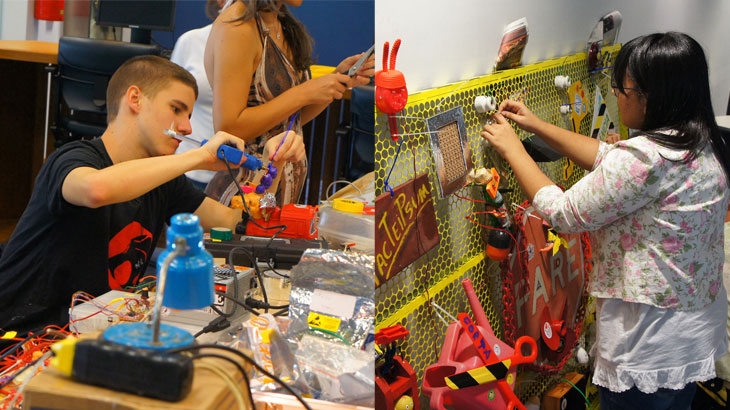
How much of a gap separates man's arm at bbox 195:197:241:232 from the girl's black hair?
3.39ft

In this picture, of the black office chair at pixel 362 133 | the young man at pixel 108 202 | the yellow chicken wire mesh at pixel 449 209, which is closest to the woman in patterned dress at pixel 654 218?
the yellow chicken wire mesh at pixel 449 209

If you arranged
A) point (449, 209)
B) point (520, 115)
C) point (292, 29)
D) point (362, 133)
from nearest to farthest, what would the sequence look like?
point (292, 29)
point (362, 133)
point (449, 209)
point (520, 115)

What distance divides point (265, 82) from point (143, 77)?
247 millimetres

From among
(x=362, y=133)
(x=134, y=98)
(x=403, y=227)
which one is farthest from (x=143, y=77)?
(x=403, y=227)

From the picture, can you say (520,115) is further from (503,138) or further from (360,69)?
(360,69)

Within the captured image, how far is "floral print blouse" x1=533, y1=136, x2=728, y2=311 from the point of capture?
62.3 inches

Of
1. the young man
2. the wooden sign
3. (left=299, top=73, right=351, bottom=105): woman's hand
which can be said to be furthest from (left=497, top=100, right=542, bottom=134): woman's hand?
the young man

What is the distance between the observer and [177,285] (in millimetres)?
858

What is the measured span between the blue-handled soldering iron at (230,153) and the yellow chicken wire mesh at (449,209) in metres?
0.33

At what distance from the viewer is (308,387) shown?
1.16 m

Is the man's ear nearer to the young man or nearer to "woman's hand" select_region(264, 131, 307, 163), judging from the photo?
the young man

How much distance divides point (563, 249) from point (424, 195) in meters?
0.86

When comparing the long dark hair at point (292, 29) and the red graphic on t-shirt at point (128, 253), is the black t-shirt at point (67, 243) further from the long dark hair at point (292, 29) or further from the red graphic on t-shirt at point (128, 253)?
the long dark hair at point (292, 29)

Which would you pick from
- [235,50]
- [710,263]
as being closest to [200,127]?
[235,50]
